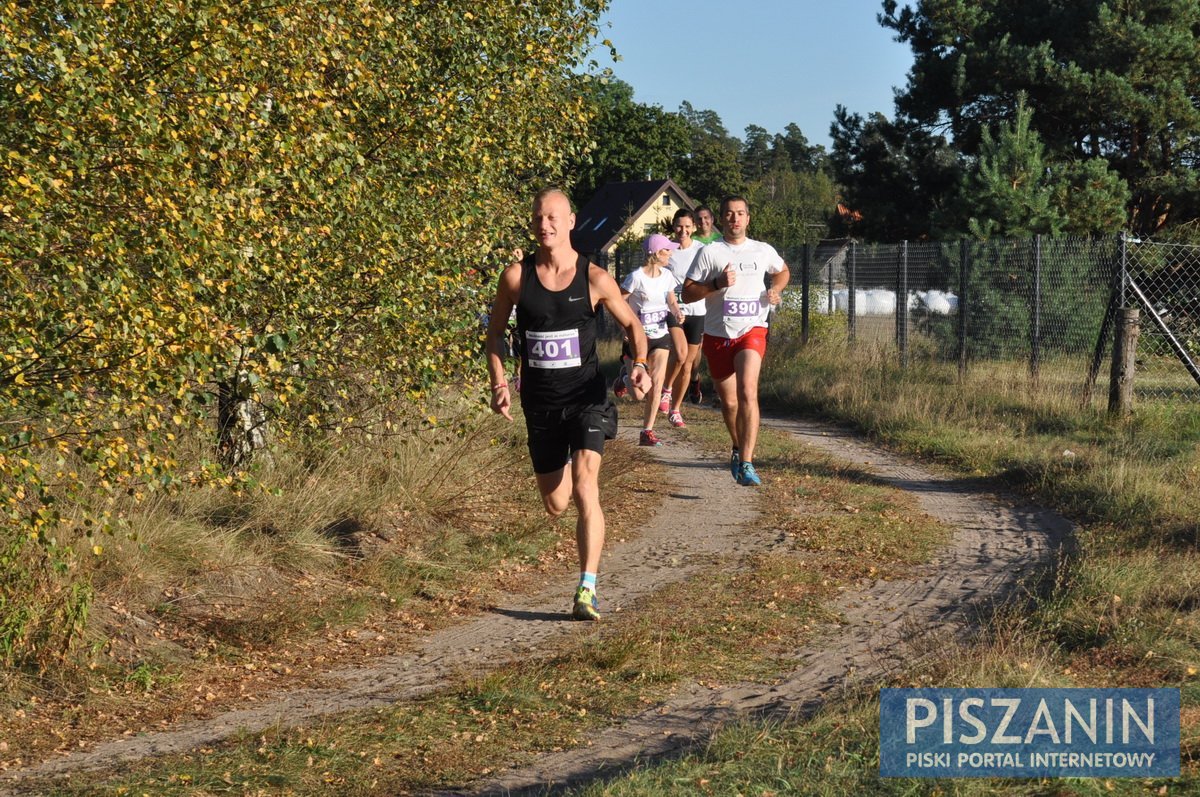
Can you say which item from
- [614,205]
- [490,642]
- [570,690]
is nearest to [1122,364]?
[490,642]

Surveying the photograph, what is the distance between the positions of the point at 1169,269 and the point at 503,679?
16.3 metres

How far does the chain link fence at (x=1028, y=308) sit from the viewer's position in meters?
14.3

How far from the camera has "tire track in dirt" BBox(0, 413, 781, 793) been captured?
521cm

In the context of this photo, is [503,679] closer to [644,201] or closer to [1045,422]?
[1045,422]

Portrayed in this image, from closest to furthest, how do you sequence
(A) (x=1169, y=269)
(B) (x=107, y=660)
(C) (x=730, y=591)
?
(B) (x=107, y=660), (C) (x=730, y=591), (A) (x=1169, y=269)

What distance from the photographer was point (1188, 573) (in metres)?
6.59

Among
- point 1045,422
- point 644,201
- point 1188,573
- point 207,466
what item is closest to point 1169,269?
point 1045,422

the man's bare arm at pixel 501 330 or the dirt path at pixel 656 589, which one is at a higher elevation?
the man's bare arm at pixel 501 330

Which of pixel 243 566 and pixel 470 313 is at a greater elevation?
pixel 470 313

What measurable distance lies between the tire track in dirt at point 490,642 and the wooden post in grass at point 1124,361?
4.88 meters

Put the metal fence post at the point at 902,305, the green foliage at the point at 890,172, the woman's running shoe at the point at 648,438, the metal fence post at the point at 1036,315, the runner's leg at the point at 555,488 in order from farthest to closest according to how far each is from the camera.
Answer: the green foliage at the point at 890,172 → the metal fence post at the point at 902,305 → the metal fence post at the point at 1036,315 → the woman's running shoe at the point at 648,438 → the runner's leg at the point at 555,488

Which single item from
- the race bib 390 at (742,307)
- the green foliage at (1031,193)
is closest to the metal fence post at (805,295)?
the green foliage at (1031,193)

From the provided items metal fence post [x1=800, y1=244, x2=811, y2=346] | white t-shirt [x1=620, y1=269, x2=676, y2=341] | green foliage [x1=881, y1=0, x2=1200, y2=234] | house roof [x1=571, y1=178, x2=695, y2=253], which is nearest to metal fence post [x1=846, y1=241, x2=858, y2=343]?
metal fence post [x1=800, y1=244, x2=811, y2=346]

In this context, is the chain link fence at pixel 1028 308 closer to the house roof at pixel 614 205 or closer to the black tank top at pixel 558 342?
the black tank top at pixel 558 342
